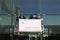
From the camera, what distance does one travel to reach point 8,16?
18.2 m

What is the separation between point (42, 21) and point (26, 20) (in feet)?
3.47

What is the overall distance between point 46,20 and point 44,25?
36 cm

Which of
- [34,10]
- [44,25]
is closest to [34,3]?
[34,10]

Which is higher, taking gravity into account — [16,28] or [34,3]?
[34,3]

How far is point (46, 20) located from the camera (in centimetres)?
1802

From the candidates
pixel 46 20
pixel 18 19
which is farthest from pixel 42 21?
pixel 18 19

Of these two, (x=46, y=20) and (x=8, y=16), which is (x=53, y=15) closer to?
(x=46, y=20)

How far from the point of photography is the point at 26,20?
18.1 meters

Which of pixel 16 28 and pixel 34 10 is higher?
pixel 34 10

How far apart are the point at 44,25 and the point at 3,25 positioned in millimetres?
2734

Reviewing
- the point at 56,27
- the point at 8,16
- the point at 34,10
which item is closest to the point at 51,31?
the point at 56,27

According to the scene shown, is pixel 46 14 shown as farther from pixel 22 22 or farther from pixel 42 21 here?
pixel 22 22

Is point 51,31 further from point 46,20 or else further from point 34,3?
point 34,3

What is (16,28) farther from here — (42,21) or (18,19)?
(42,21)
